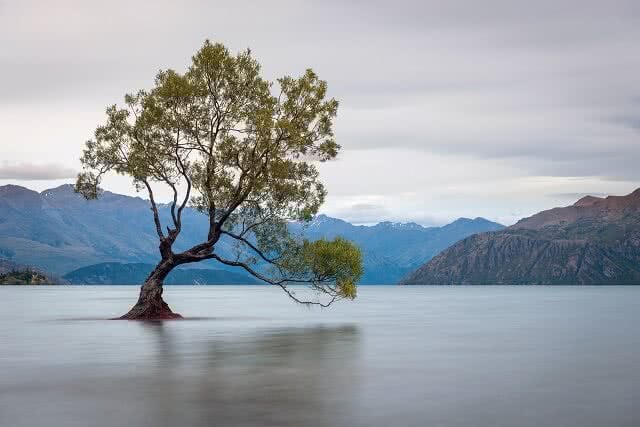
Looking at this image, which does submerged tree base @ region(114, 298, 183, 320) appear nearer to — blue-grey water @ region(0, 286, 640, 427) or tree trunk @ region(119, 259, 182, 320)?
tree trunk @ region(119, 259, 182, 320)

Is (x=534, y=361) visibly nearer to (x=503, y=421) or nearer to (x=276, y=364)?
(x=276, y=364)

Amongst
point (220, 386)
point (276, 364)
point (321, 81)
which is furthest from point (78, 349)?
point (321, 81)

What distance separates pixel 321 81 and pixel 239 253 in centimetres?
1885

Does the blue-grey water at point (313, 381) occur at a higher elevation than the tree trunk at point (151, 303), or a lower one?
lower

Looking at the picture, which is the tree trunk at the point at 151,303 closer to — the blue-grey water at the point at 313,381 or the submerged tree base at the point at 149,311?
the submerged tree base at the point at 149,311

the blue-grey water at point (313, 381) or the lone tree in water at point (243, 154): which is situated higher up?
the lone tree in water at point (243, 154)

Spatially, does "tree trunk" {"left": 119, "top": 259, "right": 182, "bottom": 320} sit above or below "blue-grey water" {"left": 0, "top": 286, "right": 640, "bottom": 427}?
above

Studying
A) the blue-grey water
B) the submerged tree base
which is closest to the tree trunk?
the submerged tree base

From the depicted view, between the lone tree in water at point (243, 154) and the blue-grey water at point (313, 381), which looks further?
the lone tree in water at point (243, 154)

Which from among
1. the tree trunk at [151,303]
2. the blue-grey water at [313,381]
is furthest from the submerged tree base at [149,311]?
the blue-grey water at [313,381]

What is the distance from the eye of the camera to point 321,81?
78.4 metres

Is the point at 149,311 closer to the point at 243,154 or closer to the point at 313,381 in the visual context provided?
the point at 243,154

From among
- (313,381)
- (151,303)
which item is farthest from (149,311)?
(313,381)

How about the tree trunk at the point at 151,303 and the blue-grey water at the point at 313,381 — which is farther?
the tree trunk at the point at 151,303
